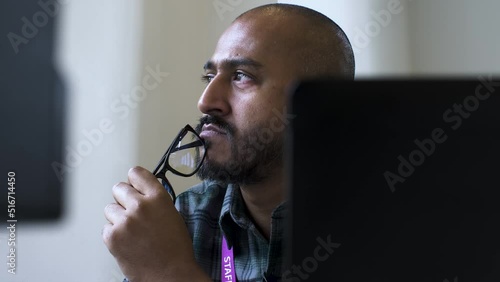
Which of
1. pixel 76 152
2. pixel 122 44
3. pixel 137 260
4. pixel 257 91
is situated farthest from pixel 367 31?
pixel 137 260

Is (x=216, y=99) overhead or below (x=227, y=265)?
overhead

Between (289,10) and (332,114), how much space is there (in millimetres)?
892

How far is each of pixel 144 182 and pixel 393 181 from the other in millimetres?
594

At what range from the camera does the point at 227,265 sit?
42.1 inches

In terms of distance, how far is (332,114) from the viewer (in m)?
0.35

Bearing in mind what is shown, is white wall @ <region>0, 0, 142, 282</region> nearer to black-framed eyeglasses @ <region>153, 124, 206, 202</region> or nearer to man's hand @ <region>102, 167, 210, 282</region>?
black-framed eyeglasses @ <region>153, 124, 206, 202</region>

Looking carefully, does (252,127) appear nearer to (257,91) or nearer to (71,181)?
(257,91)
